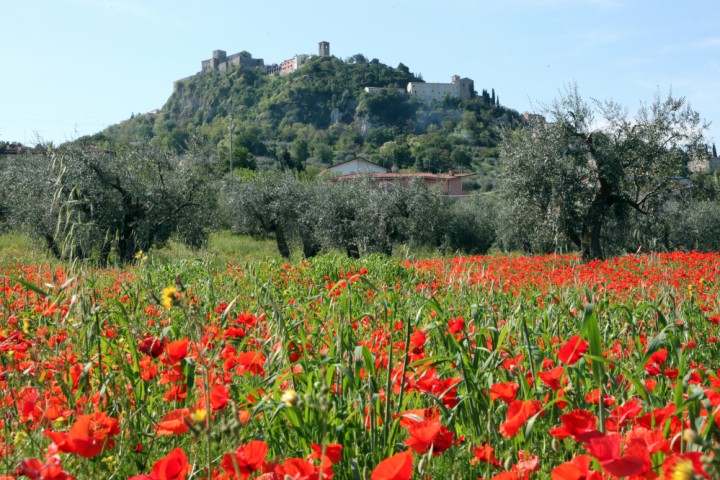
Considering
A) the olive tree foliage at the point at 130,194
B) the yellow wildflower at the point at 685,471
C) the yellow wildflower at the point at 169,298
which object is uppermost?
the olive tree foliage at the point at 130,194

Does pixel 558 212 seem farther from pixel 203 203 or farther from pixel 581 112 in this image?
pixel 203 203

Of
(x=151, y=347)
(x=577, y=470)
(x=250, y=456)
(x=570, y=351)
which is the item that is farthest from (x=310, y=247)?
(x=577, y=470)

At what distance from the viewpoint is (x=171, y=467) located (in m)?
1.19

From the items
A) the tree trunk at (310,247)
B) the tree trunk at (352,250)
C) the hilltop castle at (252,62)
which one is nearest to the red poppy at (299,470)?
the tree trunk at (352,250)

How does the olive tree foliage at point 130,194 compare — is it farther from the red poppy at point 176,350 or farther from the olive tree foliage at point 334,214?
the red poppy at point 176,350

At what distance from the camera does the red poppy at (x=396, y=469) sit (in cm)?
103

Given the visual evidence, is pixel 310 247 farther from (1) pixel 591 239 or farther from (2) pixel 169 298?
(2) pixel 169 298

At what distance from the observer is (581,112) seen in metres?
16.8

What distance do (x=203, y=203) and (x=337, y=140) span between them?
294 ft

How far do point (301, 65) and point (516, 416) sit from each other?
13918cm

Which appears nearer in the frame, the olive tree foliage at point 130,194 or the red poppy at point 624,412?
the red poppy at point 624,412

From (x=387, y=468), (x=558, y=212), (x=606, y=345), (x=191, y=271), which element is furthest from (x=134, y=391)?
(x=558, y=212)

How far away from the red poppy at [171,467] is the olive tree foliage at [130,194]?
1658cm

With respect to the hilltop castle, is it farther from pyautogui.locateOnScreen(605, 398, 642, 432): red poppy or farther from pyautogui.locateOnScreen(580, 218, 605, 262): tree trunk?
pyautogui.locateOnScreen(605, 398, 642, 432): red poppy
